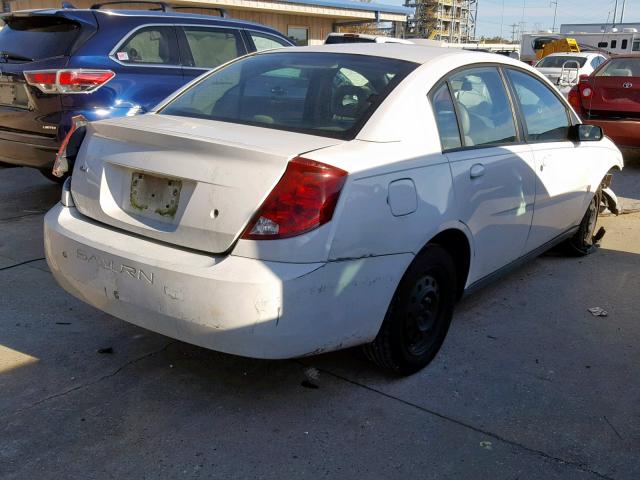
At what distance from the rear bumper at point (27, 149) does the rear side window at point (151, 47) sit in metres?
1.03

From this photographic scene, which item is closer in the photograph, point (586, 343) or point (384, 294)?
point (384, 294)

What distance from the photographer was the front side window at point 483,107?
3570mm

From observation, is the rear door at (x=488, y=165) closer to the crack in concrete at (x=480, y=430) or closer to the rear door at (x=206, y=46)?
the crack in concrete at (x=480, y=430)

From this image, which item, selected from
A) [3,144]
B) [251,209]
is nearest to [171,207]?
[251,209]

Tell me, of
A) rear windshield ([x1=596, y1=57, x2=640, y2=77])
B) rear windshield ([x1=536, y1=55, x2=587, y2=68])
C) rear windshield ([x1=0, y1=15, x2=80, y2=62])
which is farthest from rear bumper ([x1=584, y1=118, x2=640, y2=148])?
rear windshield ([x1=536, y1=55, x2=587, y2=68])

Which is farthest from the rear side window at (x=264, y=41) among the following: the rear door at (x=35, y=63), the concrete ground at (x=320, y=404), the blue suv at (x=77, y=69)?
the concrete ground at (x=320, y=404)

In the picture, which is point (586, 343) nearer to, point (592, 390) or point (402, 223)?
point (592, 390)

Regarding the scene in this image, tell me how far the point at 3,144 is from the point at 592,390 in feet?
17.0

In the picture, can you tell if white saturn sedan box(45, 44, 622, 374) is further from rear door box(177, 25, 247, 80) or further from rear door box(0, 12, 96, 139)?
rear door box(177, 25, 247, 80)

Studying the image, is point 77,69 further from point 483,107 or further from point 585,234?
point 585,234

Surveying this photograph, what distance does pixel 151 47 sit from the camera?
6246mm

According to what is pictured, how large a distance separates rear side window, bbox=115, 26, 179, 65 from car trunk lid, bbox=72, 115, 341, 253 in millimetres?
2955

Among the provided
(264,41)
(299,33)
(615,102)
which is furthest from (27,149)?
(299,33)

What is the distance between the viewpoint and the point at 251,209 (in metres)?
2.62
